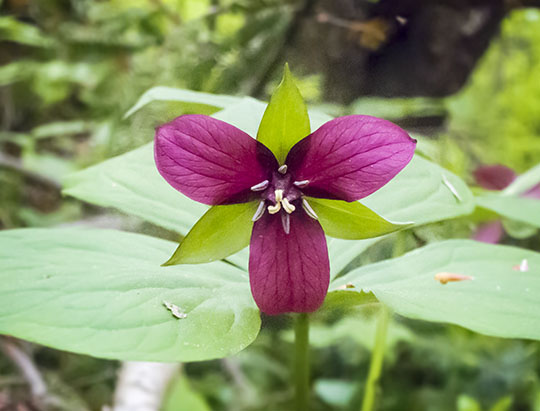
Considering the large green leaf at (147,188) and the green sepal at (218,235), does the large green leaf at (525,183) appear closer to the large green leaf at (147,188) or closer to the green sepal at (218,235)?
the large green leaf at (147,188)

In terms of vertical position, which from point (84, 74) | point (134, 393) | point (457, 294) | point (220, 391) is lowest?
point (220, 391)

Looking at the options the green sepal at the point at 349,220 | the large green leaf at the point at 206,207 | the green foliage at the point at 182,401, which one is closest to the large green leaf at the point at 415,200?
the large green leaf at the point at 206,207

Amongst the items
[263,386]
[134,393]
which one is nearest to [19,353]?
[134,393]

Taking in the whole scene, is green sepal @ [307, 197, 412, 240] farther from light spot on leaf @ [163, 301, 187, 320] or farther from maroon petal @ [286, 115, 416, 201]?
light spot on leaf @ [163, 301, 187, 320]

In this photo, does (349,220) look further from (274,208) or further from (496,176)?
(496,176)

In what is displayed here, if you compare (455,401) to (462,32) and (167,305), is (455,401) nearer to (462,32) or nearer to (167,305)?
(167,305)

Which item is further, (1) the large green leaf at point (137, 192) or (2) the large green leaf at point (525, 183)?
(2) the large green leaf at point (525, 183)

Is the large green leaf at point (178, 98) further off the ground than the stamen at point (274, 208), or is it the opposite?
A: the large green leaf at point (178, 98)
